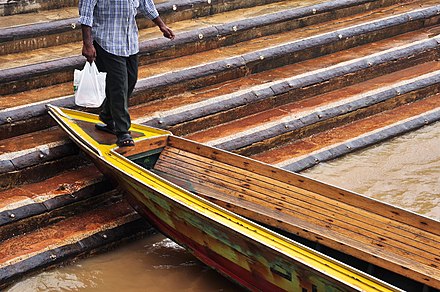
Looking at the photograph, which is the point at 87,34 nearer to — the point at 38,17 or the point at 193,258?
the point at 193,258

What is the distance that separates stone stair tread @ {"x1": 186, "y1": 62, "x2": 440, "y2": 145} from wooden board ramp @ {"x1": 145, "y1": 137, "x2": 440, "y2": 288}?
0.94 metres

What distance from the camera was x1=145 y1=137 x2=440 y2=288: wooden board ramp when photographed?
4.45 metres

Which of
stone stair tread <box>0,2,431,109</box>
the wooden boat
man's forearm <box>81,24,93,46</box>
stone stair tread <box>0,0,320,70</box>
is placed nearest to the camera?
the wooden boat

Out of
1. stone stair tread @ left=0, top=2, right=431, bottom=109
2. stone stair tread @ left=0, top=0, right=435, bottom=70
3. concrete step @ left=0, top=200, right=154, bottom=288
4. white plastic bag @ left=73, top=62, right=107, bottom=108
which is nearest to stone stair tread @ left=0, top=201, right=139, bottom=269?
concrete step @ left=0, top=200, right=154, bottom=288

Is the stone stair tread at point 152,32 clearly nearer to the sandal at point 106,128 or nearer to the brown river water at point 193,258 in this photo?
the sandal at point 106,128

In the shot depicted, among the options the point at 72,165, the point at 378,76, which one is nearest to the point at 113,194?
the point at 72,165

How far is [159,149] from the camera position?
5652 mm

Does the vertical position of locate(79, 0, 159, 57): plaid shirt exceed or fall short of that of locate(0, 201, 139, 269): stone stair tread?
it exceeds it

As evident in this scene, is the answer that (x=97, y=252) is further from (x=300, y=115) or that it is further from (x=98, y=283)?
(x=300, y=115)

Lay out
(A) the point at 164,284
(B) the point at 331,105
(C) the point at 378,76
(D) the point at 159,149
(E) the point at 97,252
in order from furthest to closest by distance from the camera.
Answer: (C) the point at 378,76
(B) the point at 331,105
(D) the point at 159,149
(E) the point at 97,252
(A) the point at 164,284

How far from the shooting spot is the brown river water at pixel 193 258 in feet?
16.0

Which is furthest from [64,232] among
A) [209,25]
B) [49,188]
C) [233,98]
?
[209,25]

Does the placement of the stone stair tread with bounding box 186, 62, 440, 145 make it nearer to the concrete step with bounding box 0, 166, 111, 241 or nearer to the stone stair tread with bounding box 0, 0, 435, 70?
the stone stair tread with bounding box 0, 0, 435, 70

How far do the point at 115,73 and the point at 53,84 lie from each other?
1420mm
